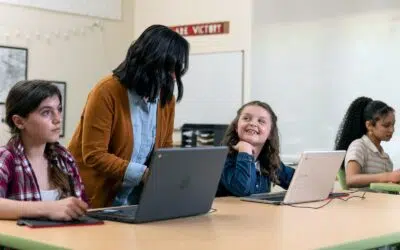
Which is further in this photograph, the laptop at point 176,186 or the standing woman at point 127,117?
the standing woman at point 127,117

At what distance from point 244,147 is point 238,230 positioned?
0.91 m

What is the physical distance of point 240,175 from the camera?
2789mm

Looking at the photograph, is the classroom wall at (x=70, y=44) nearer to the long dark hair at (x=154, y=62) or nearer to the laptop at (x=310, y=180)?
the long dark hair at (x=154, y=62)

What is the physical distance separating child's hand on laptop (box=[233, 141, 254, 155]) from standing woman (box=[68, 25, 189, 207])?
0.39 meters

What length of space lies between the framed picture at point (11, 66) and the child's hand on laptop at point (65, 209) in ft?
13.2

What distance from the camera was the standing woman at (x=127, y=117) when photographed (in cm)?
246

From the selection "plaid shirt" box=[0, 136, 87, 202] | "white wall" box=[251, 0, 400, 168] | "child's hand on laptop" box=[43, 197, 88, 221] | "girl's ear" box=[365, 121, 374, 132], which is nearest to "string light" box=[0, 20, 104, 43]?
"white wall" box=[251, 0, 400, 168]

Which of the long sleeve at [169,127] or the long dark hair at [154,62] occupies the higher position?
the long dark hair at [154,62]

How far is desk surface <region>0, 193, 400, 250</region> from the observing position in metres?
1.66

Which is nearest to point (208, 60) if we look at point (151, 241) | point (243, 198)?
point (243, 198)

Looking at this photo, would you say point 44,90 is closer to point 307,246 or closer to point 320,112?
point 307,246

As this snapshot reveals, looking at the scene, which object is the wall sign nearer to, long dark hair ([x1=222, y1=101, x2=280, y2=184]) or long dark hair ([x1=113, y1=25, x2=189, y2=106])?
long dark hair ([x1=222, y1=101, x2=280, y2=184])

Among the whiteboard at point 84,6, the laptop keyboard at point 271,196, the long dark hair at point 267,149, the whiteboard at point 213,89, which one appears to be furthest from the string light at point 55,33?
the laptop keyboard at point 271,196

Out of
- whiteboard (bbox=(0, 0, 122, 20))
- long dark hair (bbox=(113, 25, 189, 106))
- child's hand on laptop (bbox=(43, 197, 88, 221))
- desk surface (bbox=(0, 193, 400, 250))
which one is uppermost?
whiteboard (bbox=(0, 0, 122, 20))
